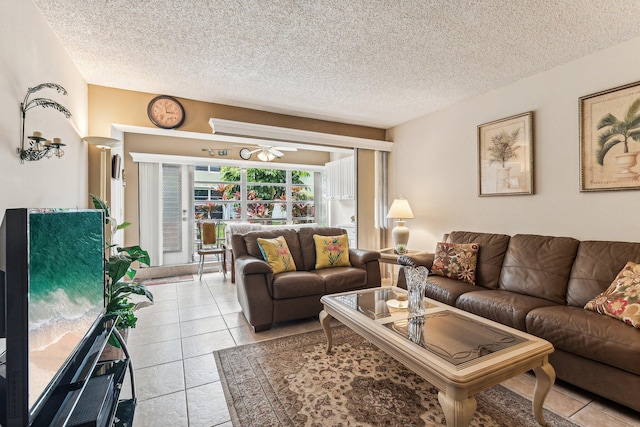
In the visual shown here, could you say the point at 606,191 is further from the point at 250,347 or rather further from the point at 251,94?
the point at 251,94

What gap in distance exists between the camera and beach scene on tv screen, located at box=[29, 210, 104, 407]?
0.89 metres

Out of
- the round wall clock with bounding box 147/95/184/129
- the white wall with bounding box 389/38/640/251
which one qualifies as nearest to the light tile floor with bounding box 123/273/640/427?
the white wall with bounding box 389/38/640/251

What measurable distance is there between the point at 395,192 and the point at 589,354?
325cm

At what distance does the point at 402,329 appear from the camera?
1712mm

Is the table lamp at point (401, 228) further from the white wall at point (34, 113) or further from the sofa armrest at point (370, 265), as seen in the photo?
the white wall at point (34, 113)

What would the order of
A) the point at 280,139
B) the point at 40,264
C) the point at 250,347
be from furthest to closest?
the point at 280,139 → the point at 250,347 → the point at 40,264

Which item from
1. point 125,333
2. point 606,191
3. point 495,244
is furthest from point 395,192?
point 125,333

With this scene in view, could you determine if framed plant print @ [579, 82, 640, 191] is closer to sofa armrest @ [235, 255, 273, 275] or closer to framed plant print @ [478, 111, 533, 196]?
framed plant print @ [478, 111, 533, 196]

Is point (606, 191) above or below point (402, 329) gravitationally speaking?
above

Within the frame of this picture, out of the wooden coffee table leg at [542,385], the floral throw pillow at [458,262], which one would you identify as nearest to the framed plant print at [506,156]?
the floral throw pillow at [458,262]

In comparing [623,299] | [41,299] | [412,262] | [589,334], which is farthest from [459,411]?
[412,262]

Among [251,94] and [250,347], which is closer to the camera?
[250,347]

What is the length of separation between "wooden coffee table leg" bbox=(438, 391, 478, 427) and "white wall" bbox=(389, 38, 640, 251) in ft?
7.22

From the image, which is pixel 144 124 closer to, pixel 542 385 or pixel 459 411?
pixel 459 411
